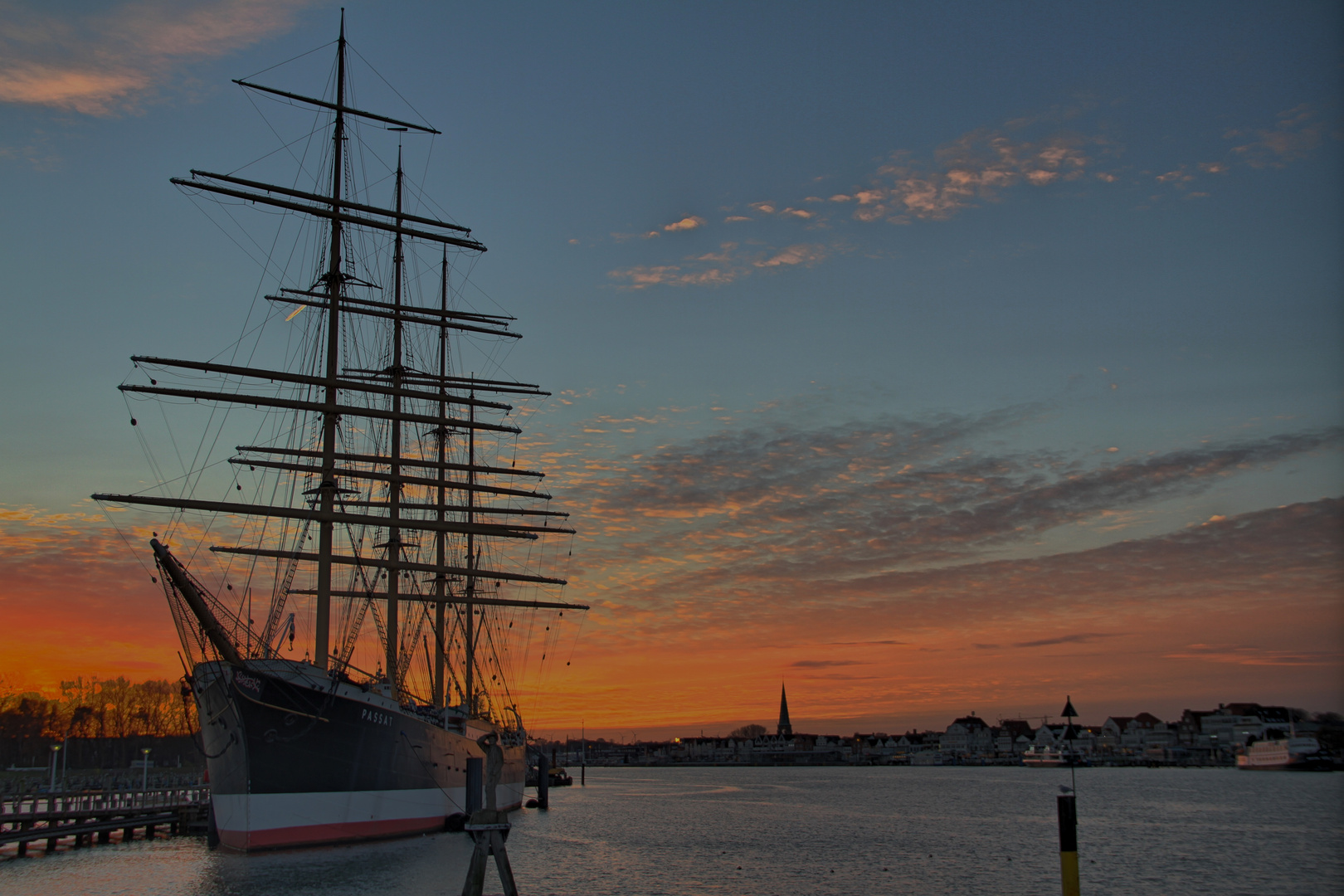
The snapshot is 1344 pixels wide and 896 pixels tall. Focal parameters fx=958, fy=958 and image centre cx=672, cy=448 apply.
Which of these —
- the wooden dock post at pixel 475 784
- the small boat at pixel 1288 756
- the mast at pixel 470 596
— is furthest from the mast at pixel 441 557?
the small boat at pixel 1288 756

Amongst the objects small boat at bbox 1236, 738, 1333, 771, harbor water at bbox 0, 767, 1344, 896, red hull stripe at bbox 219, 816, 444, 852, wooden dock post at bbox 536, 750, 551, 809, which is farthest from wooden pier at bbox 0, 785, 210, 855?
small boat at bbox 1236, 738, 1333, 771

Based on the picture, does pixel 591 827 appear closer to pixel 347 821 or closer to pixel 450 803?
pixel 450 803

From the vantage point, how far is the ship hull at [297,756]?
1393 inches

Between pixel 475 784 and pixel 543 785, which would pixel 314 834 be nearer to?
pixel 475 784

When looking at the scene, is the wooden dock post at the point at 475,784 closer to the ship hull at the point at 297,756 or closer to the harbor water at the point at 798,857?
the harbor water at the point at 798,857

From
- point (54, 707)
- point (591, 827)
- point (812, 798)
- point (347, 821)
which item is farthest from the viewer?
point (54, 707)

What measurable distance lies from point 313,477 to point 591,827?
29.6 meters

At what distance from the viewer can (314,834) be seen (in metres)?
36.8

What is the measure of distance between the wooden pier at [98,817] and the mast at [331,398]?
42.8 ft

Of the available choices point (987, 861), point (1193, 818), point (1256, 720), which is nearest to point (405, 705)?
point (987, 861)

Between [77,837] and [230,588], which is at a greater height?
[230,588]

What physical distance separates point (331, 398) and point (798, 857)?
30.4 meters

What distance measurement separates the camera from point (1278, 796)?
3531 inches

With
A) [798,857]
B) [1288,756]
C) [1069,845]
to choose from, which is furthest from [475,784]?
[1288,756]
